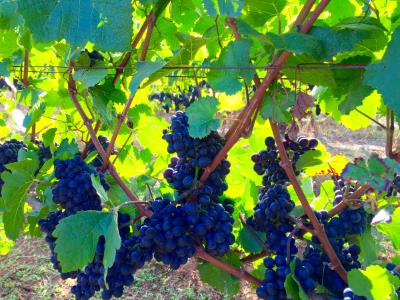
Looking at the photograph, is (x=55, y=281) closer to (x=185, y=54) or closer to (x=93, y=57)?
(x=93, y=57)

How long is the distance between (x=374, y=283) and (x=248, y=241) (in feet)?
2.15

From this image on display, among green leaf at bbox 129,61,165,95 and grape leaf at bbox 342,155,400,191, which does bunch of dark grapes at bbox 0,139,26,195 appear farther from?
grape leaf at bbox 342,155,400,191

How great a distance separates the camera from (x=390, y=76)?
112 cm

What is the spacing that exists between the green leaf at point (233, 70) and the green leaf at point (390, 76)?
357 mm

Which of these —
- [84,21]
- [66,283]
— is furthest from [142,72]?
[66,283]

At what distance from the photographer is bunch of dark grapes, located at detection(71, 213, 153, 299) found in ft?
4.86

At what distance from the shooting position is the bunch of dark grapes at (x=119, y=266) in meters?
1.48

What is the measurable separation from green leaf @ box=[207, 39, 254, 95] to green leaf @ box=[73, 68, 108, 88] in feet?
1.25

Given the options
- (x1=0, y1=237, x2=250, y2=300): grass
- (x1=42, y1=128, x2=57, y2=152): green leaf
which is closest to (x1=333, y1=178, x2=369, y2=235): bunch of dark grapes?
(x1=42, y1=128, x2=57, y2=152): green leaf

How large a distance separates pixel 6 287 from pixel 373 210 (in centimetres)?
409

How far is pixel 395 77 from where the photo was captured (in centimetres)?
112

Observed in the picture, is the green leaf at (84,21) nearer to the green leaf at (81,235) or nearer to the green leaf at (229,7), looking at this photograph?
the green leaf at (229,7)

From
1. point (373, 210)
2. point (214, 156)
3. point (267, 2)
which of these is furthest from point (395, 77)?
point (214, 156)

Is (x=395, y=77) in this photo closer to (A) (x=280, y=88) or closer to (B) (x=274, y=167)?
(A) (x=280, y=88)
